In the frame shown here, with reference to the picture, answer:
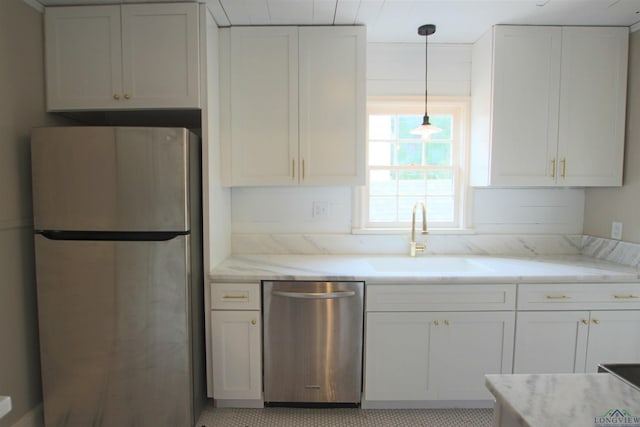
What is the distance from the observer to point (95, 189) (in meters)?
1.61

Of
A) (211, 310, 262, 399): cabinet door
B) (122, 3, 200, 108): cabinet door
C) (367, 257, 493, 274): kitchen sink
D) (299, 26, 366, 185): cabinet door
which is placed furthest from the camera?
(367, 257, 493, 274): kitchen sink

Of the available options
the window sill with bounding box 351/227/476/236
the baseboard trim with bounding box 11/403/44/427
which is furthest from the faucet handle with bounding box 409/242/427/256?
the baseboard trim with bounding box 11/403/44/427

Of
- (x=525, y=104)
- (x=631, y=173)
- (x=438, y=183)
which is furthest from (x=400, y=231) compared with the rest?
(x=631, y=173)

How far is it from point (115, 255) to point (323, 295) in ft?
3.68

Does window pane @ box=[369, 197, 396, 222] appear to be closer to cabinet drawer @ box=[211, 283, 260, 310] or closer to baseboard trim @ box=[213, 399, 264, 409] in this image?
cabinet drawer @ box=[211, 283, 260, 310]

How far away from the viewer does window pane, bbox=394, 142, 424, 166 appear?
249cm

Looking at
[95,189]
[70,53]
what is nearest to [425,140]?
[95,189]

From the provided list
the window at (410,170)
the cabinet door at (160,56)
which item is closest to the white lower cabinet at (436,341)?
the window at (410,170)

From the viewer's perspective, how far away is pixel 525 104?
6.79 feet

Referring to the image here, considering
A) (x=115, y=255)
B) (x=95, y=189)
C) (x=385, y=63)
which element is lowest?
(x=115, y=255)

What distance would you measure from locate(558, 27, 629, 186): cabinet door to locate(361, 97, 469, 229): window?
2.21 ft

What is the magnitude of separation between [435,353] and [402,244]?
0.79 m

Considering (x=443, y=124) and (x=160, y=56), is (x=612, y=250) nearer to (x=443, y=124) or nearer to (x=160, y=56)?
(x=443, y=124)

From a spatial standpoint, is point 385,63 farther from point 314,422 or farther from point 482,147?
point 314,422
